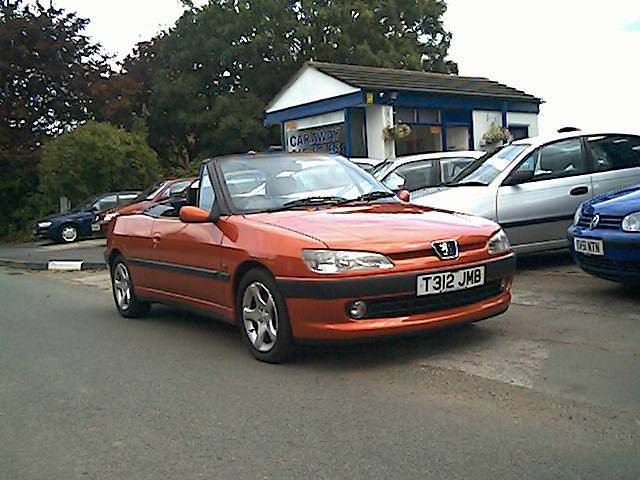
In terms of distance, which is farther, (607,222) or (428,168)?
(428,168)

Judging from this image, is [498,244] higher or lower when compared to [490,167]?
lower

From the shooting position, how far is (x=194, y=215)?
6.18 meters

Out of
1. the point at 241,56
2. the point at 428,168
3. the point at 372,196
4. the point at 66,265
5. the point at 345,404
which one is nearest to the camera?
the point at 345,404

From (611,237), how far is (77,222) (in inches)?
778

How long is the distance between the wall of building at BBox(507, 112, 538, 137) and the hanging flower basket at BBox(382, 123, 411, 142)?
4.77 m

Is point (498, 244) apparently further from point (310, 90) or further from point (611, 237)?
point (310, 90)

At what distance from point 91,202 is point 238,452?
70.5 ft

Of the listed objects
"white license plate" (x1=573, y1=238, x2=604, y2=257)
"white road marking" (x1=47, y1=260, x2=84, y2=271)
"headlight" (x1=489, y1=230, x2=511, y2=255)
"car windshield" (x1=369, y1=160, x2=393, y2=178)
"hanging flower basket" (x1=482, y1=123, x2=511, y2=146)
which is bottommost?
"white road marking" (x1=47, y1=260, x2=84, y2=271)

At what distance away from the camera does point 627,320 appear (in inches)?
239

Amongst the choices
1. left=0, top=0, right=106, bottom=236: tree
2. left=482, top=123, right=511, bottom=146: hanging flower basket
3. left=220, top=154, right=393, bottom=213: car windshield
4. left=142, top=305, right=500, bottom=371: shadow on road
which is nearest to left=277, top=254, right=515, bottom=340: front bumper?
left=142, top=305, right=500, bottom=371: shadow on road

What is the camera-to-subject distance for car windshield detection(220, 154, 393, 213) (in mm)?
6211

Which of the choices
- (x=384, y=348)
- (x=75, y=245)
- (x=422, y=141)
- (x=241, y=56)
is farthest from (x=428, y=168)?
(x=241, y=56)

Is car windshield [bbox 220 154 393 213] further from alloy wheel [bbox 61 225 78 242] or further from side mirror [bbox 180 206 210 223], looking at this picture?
alloy wheel [bbox 61 225 78 242]

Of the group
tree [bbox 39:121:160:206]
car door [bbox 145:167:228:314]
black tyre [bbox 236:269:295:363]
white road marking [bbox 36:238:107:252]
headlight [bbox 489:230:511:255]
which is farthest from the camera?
tree [bbox 39:121:160:206]
